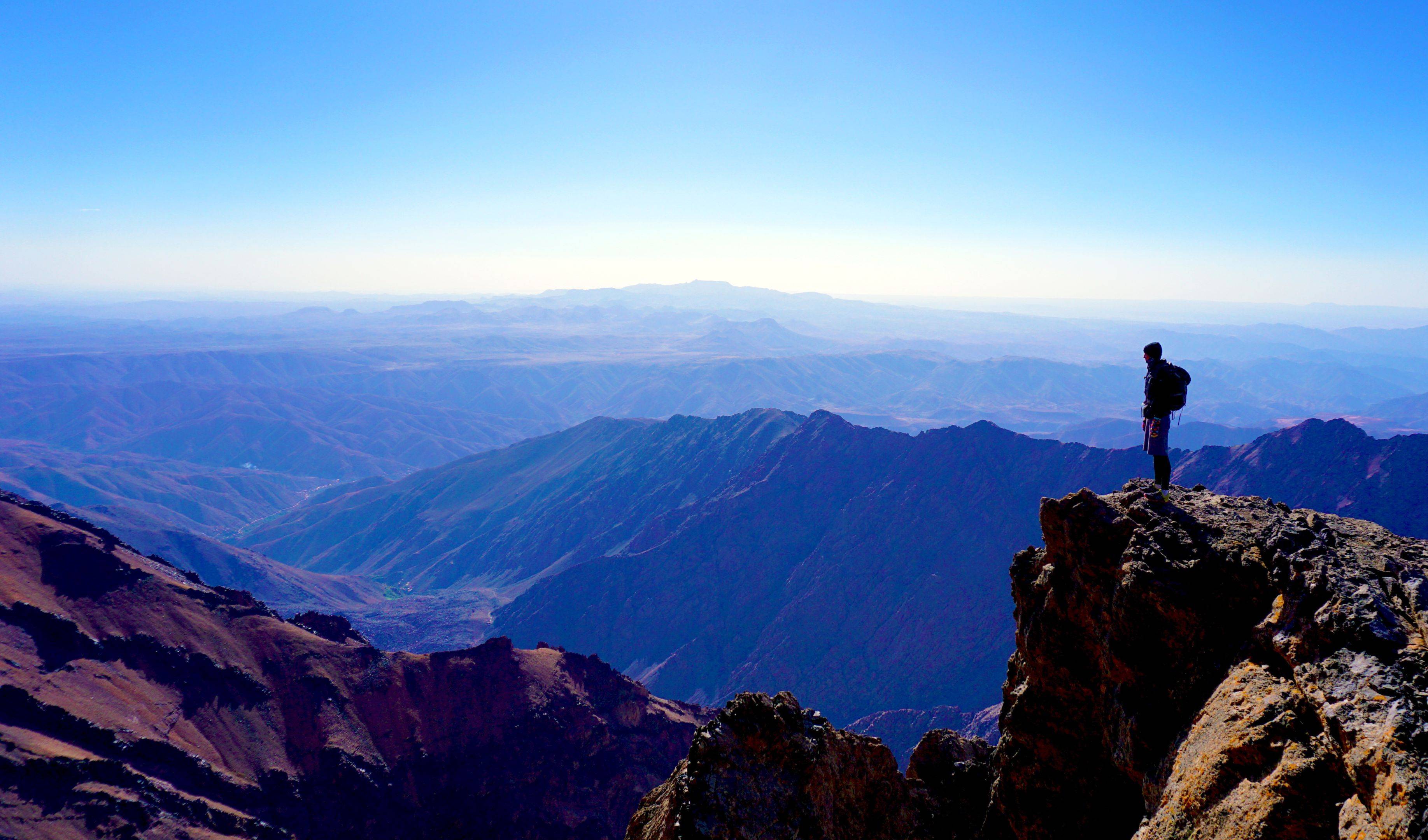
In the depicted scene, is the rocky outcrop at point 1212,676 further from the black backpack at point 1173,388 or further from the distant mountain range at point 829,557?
the distant mountain range at point 829,557

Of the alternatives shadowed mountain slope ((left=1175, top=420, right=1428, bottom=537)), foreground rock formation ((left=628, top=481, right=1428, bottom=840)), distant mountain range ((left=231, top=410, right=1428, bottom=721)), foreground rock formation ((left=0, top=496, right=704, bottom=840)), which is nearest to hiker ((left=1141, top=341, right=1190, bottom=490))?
foreground rock formation ((left=628, top=481, right=1428, bottom=840))

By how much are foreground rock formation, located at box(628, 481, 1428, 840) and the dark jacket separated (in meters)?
1.45

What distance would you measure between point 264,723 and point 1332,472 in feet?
388

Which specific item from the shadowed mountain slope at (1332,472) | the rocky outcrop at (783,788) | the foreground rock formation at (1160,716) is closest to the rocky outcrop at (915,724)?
the shadowed mountain slope at (1332,472)

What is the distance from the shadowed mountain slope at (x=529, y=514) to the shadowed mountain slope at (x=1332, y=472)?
76402 mm

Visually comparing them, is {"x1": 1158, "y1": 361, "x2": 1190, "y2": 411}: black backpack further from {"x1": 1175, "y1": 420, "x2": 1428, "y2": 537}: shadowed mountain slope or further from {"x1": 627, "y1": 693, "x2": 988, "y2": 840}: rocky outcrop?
{"x1": 1175, "y1": 420, "x2": 1428, "y2": 537}: shadowed mountain slope

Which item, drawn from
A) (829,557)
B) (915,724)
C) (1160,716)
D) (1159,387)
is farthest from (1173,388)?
(829,557)

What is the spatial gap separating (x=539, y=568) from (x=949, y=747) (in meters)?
143

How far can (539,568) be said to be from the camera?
492 feet

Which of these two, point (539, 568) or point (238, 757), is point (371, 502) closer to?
point (539, 568)

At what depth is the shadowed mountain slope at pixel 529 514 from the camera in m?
155

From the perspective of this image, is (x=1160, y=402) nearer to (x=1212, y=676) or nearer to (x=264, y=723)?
(x=1212, y=676)

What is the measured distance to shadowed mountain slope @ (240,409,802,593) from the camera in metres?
155

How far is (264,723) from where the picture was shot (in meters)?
49.2
